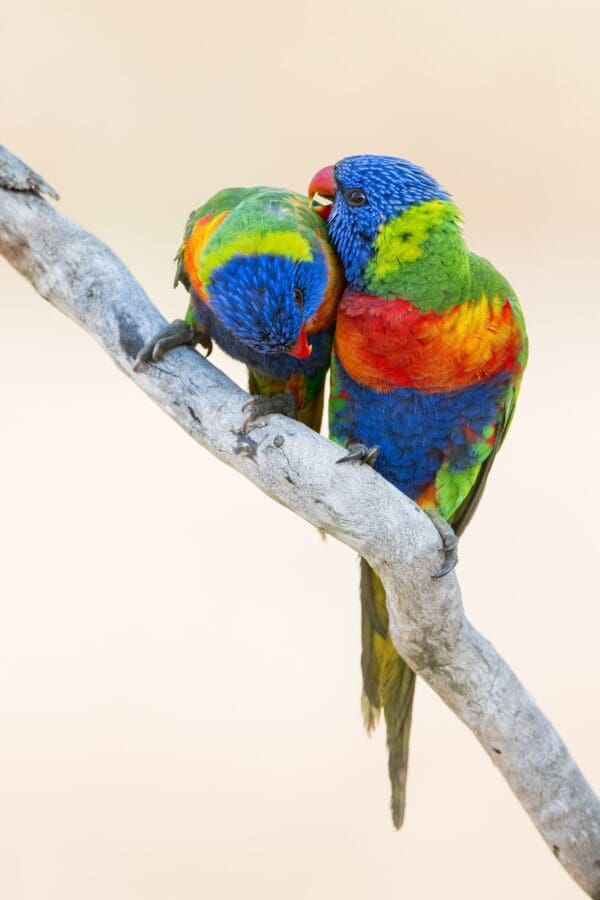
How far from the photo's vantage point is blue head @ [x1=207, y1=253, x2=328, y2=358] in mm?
1551

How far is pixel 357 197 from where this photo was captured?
1.71 meters

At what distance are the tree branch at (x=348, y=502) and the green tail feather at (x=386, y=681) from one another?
196 mm

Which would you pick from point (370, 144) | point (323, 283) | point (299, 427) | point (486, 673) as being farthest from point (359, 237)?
point (370, 144)

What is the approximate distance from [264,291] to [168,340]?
1.10 feet

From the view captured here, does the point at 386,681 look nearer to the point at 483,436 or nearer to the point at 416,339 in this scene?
the point at 483,436

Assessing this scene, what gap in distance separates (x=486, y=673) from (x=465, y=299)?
2.20ft

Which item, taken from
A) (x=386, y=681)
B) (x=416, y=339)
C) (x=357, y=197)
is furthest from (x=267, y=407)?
(x=386, y=681)

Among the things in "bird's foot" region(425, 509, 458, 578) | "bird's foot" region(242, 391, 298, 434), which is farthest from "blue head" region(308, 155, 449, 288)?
"bird's foot" region(425, 509, 458, 578)

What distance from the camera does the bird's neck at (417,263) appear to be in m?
1.68

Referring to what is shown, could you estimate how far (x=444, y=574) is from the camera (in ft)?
5.58

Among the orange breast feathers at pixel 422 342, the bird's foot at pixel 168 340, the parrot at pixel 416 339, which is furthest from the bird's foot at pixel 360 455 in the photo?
the bird's foot at pixel 168 340

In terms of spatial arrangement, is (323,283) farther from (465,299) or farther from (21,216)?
(21,216)

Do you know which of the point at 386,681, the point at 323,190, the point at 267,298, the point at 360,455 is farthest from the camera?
the point at 386,681

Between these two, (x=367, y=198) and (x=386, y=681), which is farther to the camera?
(x=386, y=681)
